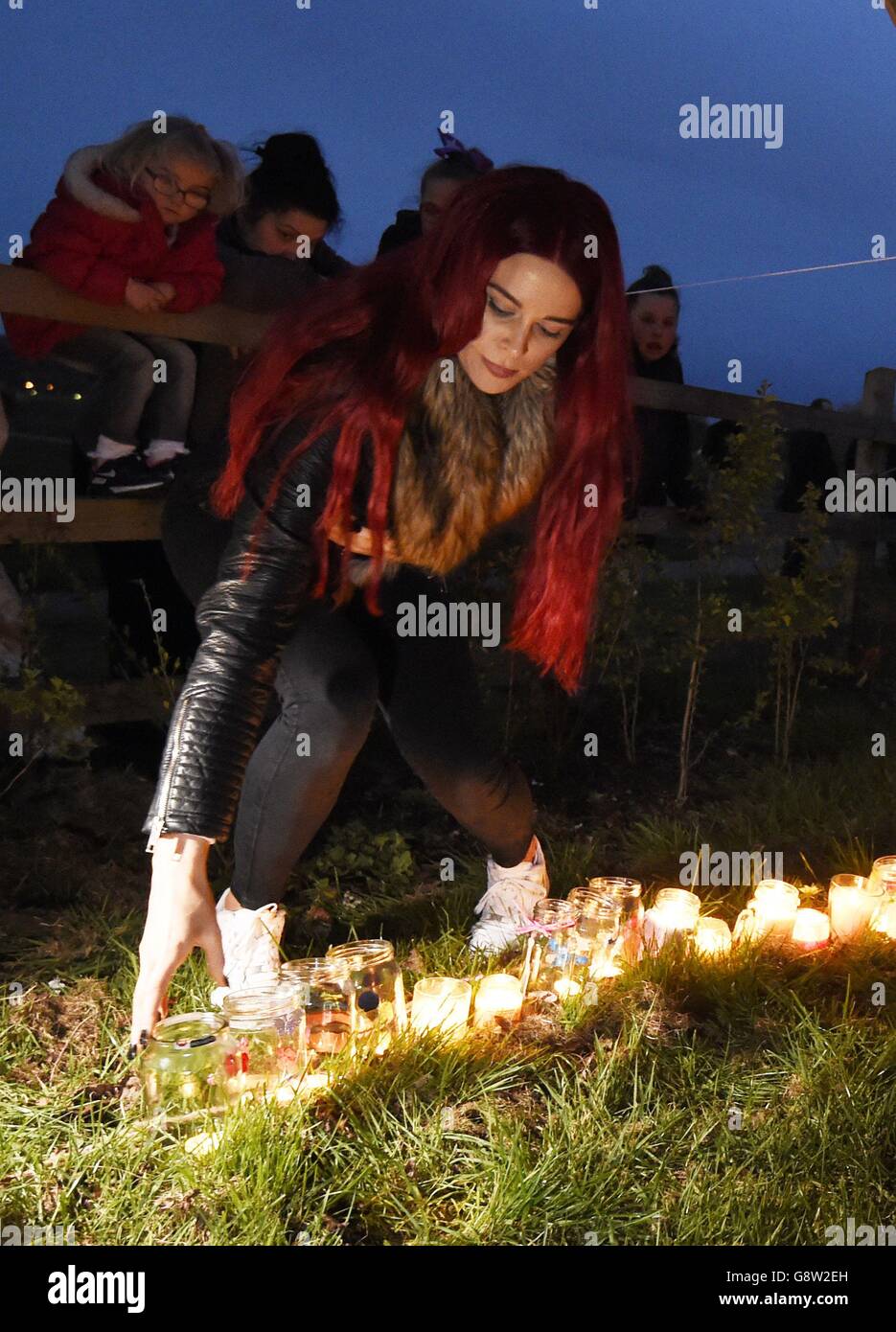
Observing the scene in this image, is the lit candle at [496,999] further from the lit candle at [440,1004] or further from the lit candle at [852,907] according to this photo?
the lit candle at [852,907]

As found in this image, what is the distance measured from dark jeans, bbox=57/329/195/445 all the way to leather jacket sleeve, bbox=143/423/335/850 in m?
1.37

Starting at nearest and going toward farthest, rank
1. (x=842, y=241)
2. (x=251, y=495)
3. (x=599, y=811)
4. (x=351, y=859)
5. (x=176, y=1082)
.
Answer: (x=176, y=1082) → (x=251, y=495) → (x=351, y=859) → (x=599, y=811) → (x=842, y=241)

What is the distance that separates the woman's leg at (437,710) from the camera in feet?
7.86

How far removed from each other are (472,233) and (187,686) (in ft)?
3.18

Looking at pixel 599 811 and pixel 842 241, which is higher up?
pixel 842 241

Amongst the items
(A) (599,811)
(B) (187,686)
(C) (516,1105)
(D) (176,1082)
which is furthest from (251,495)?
(A) (599,811)

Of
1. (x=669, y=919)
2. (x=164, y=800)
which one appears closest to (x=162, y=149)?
(x=164, y=800)

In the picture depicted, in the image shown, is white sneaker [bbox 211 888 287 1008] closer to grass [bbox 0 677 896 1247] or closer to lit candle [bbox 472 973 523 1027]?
grass [bbox 0 677 896 1247]

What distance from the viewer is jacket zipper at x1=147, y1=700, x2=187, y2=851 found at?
5.91 ft

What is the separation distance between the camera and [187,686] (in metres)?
1.91

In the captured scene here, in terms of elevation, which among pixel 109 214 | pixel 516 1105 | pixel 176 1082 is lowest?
pixel 516 1105
